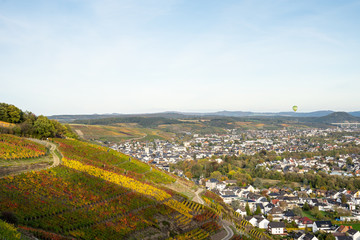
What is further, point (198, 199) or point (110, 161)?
point (110, 161)

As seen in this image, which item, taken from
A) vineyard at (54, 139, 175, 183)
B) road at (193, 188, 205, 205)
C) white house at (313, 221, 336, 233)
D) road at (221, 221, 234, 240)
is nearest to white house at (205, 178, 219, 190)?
road at (193, 188, 205, 205)

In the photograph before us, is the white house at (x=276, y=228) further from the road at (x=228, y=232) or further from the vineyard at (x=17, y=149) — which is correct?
the vineyard at (x=17, y=149)

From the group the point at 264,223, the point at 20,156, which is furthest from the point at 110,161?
the point at 264,223

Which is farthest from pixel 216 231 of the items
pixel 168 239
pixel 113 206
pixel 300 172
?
pixel 300 172

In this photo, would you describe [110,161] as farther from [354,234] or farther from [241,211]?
[354,234]

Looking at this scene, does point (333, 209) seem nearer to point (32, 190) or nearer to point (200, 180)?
point (200, 180)

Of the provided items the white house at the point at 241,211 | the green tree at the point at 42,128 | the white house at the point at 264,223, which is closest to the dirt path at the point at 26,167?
the green tree at the point at 42,128
